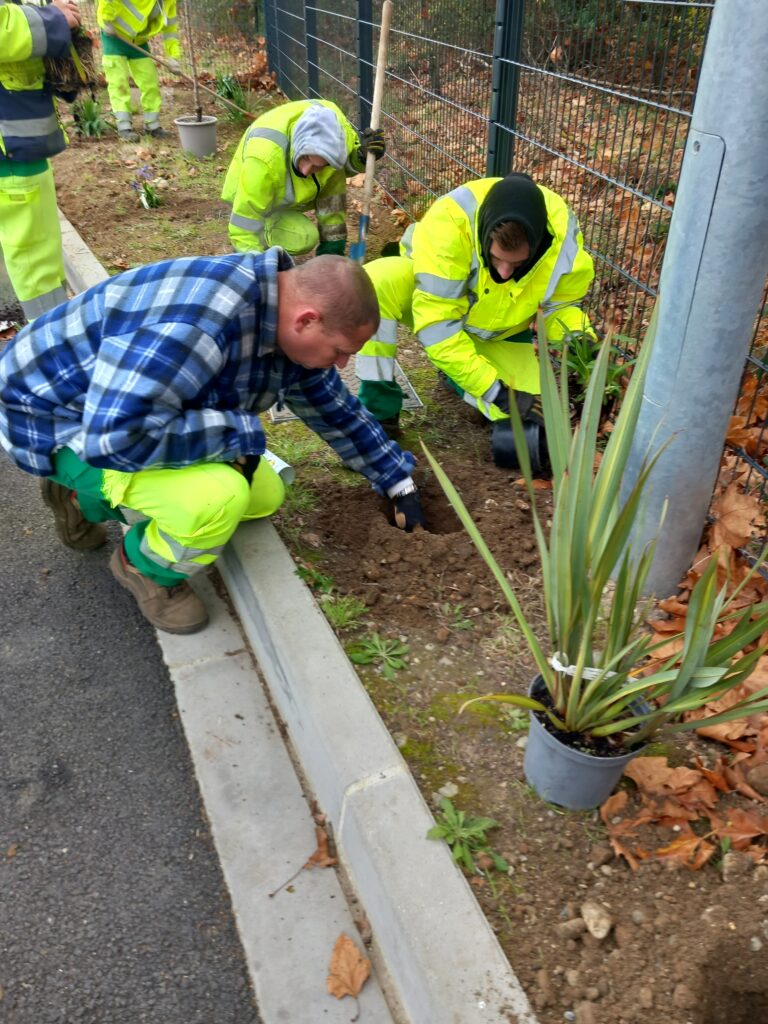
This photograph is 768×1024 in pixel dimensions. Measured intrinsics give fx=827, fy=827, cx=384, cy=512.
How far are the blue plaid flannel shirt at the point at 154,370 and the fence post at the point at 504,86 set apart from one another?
222 cm

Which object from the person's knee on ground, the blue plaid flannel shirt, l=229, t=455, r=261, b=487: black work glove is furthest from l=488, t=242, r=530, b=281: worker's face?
the person's knee on ground

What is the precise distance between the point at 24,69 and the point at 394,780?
366 centimetres

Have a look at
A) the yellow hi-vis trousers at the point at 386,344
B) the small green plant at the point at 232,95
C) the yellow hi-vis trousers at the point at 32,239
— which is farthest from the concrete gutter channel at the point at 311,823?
the small green plant at the point at 232,95

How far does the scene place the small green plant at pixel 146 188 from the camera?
6.46 m

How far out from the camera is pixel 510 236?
299 centimetres

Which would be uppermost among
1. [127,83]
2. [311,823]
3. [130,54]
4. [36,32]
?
[36,32]

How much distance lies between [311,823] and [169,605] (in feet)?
3.03

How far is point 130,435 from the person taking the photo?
2289mm

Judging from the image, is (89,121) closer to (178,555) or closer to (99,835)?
(178,555)

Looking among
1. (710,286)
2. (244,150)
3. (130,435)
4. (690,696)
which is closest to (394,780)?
(690,696)

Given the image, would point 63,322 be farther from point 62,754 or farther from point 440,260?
point 440,260

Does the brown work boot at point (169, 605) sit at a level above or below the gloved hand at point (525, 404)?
below

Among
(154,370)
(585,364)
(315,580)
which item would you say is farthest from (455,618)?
(585,364)

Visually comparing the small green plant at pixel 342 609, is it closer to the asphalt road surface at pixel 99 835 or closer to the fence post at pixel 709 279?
the asphalt road surface at pixel 99 835
